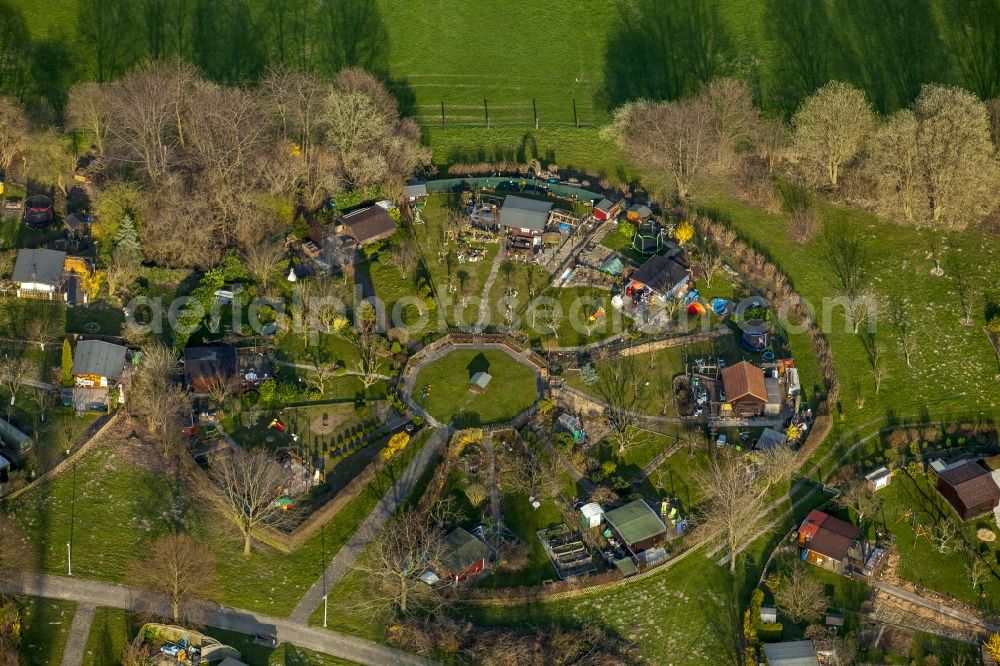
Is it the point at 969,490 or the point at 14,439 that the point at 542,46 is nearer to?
the point at 969,490

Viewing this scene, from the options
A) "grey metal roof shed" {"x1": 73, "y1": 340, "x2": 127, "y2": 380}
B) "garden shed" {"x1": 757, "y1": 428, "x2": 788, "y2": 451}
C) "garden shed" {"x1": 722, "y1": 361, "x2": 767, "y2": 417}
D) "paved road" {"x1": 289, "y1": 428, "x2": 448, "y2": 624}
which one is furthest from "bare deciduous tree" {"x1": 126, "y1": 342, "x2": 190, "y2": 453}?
"garden shed" {"x1": 757, "y1": 428, "x2": 788, "y2": 451}

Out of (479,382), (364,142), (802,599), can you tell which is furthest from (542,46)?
(802,599)

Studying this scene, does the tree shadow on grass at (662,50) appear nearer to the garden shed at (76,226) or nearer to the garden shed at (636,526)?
the garden shed at (76,226)

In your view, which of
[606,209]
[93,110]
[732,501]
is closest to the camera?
[732,501]

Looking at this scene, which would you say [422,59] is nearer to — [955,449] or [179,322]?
[179,322]

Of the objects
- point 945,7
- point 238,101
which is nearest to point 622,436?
point 238,101
